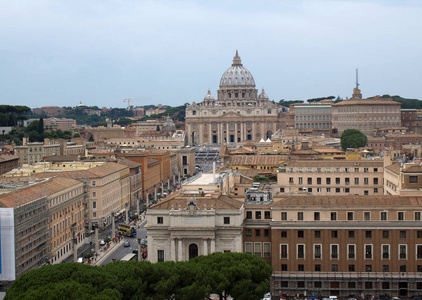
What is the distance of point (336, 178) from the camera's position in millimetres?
51125

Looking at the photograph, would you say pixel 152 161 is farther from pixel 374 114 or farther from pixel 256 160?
pixel 374 114

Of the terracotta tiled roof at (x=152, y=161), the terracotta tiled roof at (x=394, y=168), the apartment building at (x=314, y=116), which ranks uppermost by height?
the apartment building at (x=314, y=116)

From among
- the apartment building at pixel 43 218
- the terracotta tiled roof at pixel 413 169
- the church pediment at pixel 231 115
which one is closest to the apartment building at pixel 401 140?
the apartment building at pixel 43 218

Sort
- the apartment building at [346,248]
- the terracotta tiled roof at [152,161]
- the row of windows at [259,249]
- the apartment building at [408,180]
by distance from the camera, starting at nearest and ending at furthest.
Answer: the apartment building at [346,248] → the row of windows at [259,249] → the apartment building at [408,180] → the terracotta tiled roof at [152,161]

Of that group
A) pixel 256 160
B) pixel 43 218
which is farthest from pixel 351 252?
pixel 256 160

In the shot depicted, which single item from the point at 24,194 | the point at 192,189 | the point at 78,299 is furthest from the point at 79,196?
the point at 78,299

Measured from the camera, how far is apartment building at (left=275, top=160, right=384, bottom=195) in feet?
167

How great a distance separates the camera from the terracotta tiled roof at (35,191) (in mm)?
41931

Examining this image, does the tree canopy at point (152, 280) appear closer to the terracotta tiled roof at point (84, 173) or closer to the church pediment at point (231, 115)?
the terracotta tiled roof at point (84, 173)

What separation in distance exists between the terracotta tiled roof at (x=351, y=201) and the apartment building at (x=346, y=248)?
50mm

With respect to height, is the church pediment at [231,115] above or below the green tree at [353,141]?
above

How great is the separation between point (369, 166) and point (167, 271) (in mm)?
24524

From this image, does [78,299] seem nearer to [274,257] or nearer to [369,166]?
[274,257]

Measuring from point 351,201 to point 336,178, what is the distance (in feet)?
41.9
